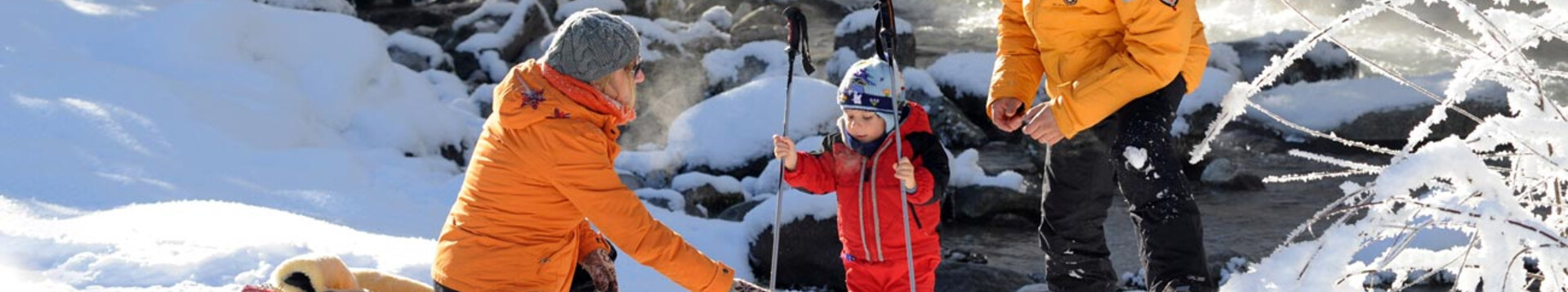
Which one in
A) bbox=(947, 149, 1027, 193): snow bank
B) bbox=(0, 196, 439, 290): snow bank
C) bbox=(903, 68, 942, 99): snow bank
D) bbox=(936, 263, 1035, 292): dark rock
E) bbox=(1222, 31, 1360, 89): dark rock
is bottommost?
bbox=(936, 263, 1035, 292): dark rock

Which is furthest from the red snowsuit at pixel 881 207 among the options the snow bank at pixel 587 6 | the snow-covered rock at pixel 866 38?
the snow bank at pixel 587 6

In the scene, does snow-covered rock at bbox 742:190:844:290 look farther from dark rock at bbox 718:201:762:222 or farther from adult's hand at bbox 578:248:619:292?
adult's hand at bbox 578:248:619:292

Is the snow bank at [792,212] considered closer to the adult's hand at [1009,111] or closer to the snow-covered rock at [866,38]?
the adult's hand at [1009,111]

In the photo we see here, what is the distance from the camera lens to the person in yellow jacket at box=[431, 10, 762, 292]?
3.28 metres

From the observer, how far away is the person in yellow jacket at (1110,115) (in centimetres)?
A: 314

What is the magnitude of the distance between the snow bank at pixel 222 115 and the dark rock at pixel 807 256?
1407 millimetres

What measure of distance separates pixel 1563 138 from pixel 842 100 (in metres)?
2.27

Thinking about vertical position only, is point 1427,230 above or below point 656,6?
below

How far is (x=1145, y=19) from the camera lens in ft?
10.5

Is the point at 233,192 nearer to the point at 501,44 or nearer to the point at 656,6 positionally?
the point at 501,44

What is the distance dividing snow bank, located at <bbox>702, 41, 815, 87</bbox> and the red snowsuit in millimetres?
8398

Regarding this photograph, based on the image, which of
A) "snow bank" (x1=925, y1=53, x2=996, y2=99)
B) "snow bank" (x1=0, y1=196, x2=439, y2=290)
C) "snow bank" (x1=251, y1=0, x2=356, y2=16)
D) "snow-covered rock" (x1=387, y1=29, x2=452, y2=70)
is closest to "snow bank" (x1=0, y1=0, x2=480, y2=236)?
"snow bank" (x1=0, y1=196, x2=439, y2=290)

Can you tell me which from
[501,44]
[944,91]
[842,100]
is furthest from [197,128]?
[501,44]

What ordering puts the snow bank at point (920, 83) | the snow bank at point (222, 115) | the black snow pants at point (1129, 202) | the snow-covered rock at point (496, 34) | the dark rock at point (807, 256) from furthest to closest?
the snow-covered rock at point (496, 34), the snow bank at point (920, 83), the dark rock at point (807, 256), the snow bank at point (222, 115), the black snow pants at point (1129, 202)
